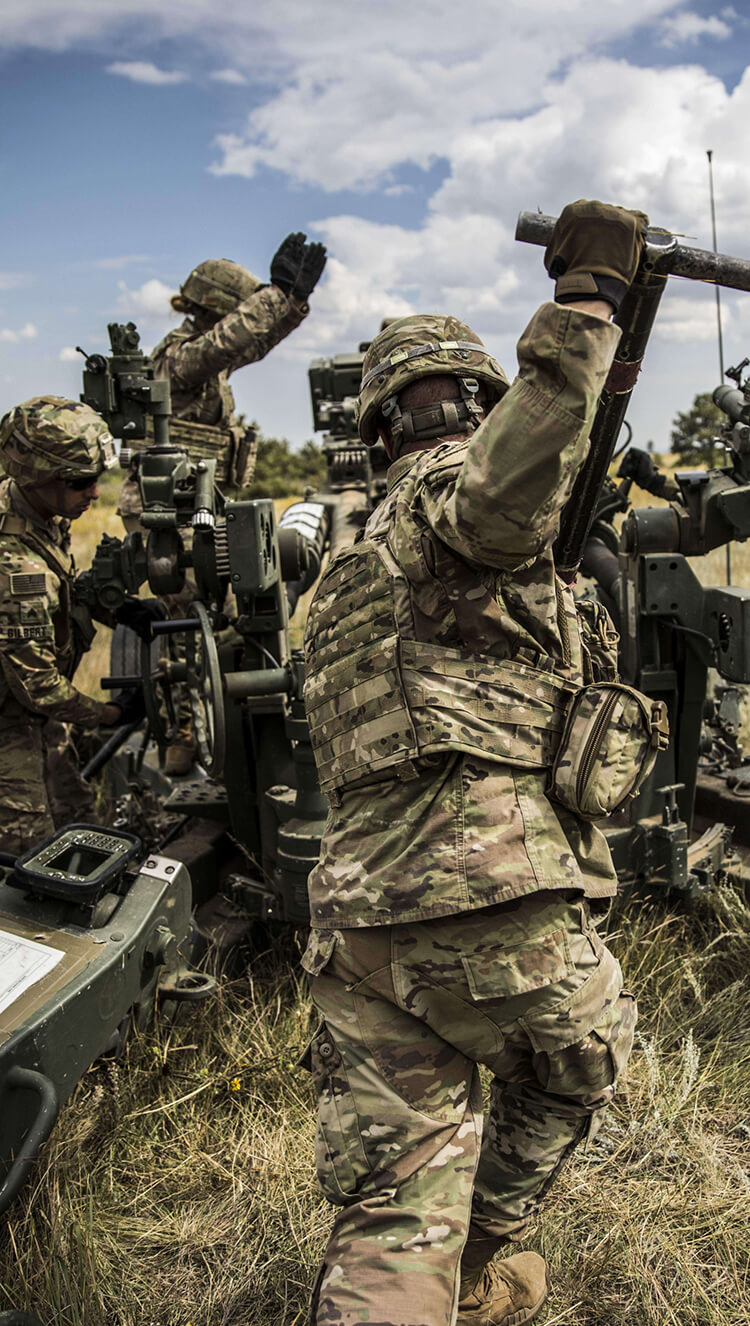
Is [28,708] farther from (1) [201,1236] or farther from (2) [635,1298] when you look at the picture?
(2) [635,1298]

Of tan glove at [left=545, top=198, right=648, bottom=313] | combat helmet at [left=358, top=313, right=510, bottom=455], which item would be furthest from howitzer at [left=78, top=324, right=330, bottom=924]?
tan glove at [left=545, top=198, right=648, bottom=313]

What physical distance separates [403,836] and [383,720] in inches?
9.1

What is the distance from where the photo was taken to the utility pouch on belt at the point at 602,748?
214 cm

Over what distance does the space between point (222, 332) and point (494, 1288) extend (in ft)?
20.3

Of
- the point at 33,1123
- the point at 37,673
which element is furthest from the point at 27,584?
the point at 33,1123

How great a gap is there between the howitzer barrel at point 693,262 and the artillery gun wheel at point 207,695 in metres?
1.91

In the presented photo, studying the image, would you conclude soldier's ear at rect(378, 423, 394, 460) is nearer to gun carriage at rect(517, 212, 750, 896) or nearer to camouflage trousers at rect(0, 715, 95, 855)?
gun carriage at rect(517, 212, 750, 896)

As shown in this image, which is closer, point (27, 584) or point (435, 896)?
point (435, 896)

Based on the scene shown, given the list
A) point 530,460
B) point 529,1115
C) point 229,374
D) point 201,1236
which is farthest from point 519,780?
point 229,374

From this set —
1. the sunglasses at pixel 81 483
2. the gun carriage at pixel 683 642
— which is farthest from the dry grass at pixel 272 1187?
the sunglasses at pixel 81 483

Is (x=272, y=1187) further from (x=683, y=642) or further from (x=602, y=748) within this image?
(x=683, y=642)

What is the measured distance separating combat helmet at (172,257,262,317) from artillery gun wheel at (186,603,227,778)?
4.42m

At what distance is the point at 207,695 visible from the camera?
152 inches

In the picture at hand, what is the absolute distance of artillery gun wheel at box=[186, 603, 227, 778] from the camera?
3793 millimetres
